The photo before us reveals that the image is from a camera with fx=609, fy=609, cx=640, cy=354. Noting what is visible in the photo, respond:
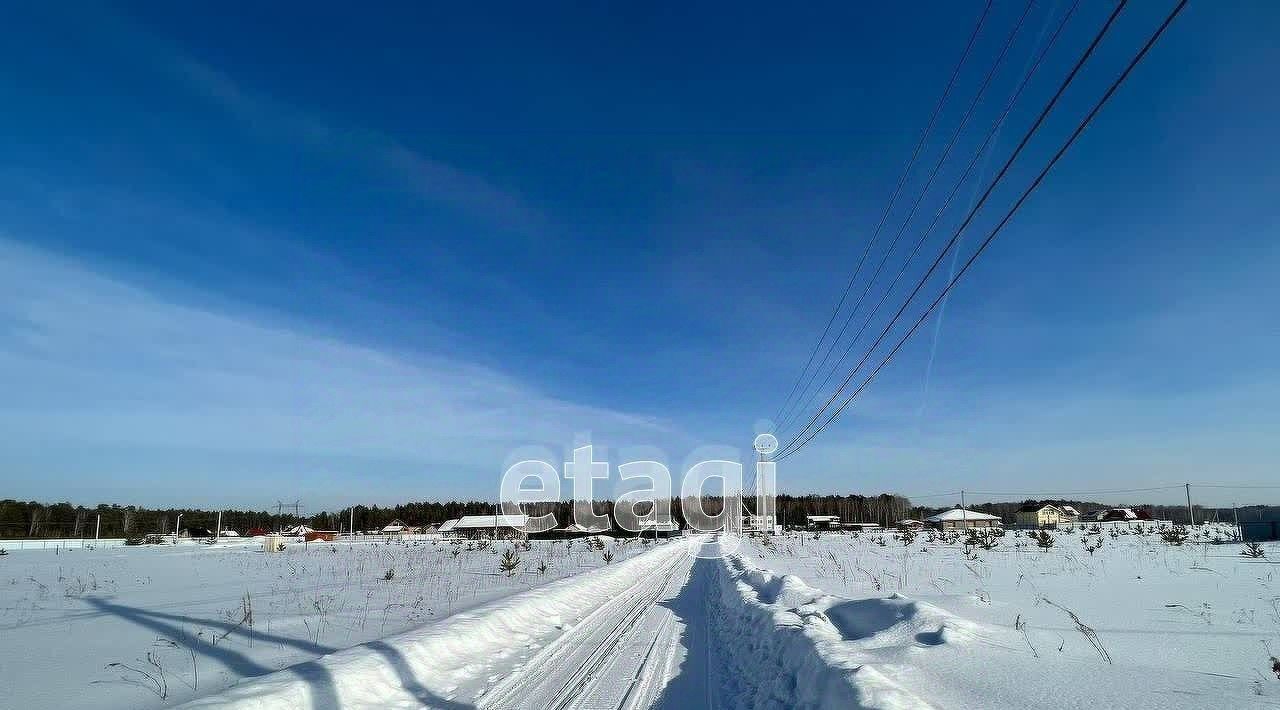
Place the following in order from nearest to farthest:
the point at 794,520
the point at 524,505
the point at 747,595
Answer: the point at 747,595, the point at 524,505, the point at 794,520

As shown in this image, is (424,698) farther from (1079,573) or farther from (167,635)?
(1079,573)

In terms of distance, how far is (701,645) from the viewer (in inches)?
322

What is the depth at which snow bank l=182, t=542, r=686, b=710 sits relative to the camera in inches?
191

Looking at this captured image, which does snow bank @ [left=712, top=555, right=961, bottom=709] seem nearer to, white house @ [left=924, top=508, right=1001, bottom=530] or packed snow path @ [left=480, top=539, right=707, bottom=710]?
packed snow path @ [left=480, top=539, right=707, bottom=710]

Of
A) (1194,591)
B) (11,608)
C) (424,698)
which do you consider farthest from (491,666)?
(11,608)

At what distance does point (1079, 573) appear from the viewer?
12.4 metres

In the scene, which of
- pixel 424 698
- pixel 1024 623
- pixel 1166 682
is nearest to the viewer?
pixel 1166 682

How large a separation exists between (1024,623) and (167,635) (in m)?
10.8

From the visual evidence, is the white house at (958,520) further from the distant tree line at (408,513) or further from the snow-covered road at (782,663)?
the snow-covered road at (782,663)

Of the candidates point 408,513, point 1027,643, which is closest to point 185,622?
point 1027,643

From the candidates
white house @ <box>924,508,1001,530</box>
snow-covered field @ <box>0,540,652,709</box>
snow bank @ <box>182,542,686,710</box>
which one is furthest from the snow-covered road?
white house @ <box>924,508,1001,530</box>

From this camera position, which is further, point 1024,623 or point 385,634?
point 385,634

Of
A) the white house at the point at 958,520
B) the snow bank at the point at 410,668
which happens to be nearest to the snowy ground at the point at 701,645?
the snow bank at the point at 410,668

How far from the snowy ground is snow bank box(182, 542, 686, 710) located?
27 millimetres
